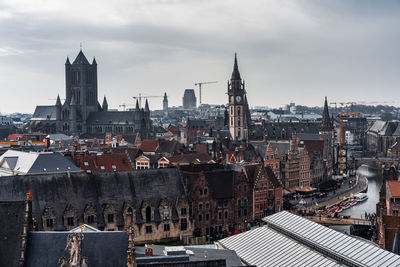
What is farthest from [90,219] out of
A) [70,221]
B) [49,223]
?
[49,223]

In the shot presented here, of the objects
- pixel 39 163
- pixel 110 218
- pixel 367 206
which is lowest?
pixel 367 206

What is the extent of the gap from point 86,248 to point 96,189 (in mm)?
38807

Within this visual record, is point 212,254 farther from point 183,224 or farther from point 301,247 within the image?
point 183,224

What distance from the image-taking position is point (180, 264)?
45250 millimetres

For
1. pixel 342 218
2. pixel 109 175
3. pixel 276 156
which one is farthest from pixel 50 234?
pixel 276 156

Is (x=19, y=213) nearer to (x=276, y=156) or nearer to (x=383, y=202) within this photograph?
(x=383, y=202)

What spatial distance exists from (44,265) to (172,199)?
144 feet

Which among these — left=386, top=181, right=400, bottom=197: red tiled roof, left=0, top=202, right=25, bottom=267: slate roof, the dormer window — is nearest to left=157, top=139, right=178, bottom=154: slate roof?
left=386, top=181, right=400, bottom=197: red tiled roof

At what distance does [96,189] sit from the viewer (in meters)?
82.1

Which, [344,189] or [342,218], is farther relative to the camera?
[344,189]

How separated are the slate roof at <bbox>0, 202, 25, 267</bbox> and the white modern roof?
2305cm

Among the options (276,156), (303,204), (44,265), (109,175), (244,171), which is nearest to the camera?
(44,265)

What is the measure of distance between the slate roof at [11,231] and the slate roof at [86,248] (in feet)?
2.91

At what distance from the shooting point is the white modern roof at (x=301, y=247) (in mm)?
49344
